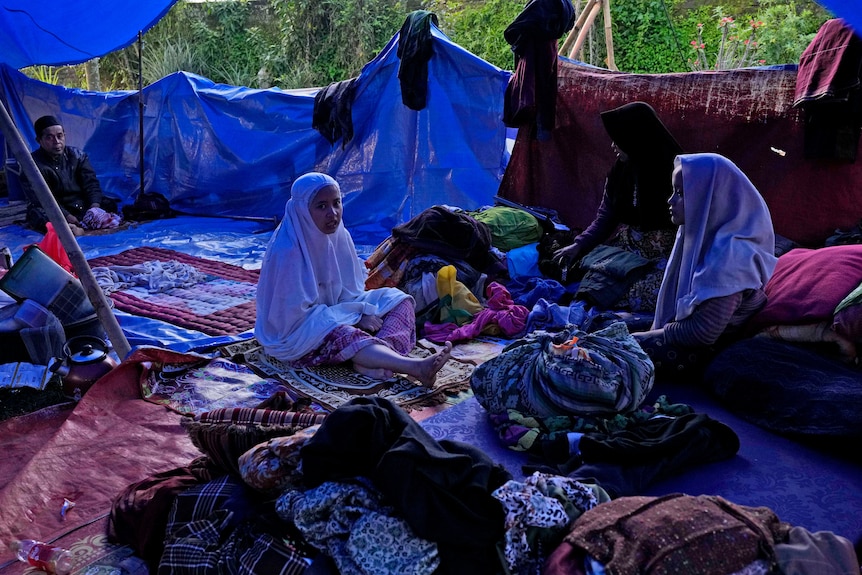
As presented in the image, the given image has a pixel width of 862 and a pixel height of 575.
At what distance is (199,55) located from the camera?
1191 centimetres

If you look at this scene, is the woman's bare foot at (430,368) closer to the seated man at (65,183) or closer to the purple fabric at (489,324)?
the purple fabric at (489,324)

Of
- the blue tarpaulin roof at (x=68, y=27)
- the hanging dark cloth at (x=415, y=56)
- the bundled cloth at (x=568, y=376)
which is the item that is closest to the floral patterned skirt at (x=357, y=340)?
the bundled cloth at (x=568, y=376)

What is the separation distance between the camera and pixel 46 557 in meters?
2.05

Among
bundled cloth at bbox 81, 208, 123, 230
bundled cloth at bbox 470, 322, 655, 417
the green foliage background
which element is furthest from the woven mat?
the green foliage background

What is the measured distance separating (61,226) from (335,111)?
3557 mm

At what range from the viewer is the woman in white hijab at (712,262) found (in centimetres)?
287

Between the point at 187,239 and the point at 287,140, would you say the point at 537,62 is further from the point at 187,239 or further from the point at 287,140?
the point at 187,239

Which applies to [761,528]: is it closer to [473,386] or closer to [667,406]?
[667,406]

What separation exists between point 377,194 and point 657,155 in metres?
3.08

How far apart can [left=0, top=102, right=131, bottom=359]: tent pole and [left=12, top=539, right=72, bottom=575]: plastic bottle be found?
1.46 meters

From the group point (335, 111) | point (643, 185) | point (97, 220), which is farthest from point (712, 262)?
point (97, 220)

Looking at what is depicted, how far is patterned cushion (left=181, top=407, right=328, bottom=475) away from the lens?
2082 millimetres

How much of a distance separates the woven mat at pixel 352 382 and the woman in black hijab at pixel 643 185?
112 centimetres

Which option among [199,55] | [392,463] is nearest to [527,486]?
[392,463]
